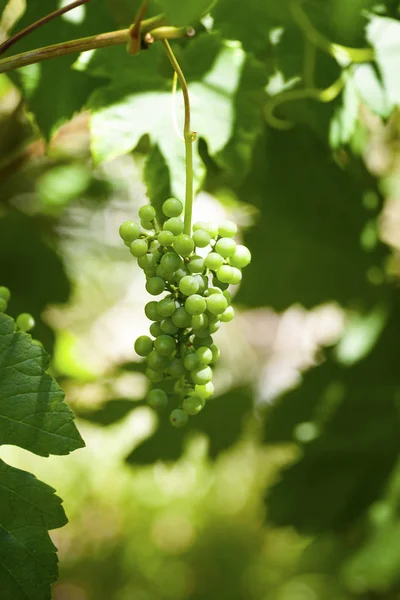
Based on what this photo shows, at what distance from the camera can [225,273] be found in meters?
0.60

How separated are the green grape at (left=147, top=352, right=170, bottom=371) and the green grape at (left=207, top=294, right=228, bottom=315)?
65 millimetres

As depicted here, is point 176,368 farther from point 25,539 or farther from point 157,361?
point 25,539

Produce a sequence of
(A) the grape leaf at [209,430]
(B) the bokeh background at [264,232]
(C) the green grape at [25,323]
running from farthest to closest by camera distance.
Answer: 1. (A) the grape leaf at [209,430]
2. (B) the bokeh background at [264,232]
3. (C) the green grape at [25,323]

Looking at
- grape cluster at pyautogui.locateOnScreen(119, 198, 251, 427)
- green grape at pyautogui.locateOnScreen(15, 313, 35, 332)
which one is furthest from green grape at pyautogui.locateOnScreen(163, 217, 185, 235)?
green grape at pyautogui.locateOnScreen(15, 313, 35, 332)

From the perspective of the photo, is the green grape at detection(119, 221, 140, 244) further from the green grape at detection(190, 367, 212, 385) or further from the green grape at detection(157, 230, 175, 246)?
the green grape at detection(190, 367, 212, 385)

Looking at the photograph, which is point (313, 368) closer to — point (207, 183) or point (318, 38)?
point (207, 183)

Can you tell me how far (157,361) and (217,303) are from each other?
8cm

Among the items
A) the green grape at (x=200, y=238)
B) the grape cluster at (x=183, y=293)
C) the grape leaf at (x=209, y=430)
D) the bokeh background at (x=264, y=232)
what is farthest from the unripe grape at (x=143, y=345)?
the grape leaf at (x=209, y=430)

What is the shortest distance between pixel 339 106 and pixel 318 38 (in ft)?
0.32

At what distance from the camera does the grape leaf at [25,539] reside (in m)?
0.58

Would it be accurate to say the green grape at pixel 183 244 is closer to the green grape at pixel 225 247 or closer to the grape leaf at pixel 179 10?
the green grape at pixel 225 247

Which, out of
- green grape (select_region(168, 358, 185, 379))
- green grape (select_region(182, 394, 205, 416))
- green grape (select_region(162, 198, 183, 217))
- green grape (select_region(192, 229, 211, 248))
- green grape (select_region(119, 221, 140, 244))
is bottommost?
green grape (select_region(182, 394, 205, 416))

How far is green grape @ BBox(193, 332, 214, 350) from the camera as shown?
616 mm

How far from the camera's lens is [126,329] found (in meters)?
2.38
